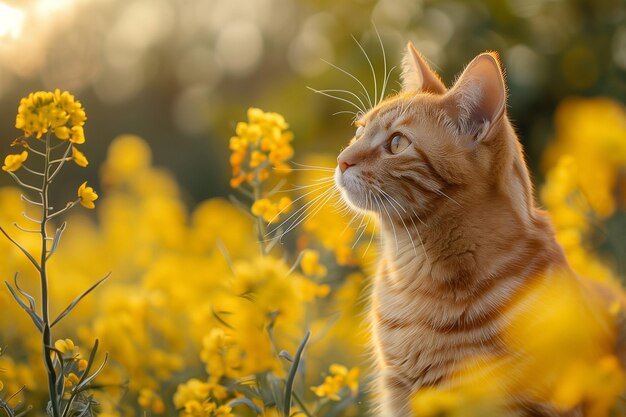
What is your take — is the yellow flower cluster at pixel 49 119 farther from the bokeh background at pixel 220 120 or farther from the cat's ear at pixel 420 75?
the cat's ear at pixel 420 75

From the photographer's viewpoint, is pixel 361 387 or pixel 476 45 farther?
pixel 476 45

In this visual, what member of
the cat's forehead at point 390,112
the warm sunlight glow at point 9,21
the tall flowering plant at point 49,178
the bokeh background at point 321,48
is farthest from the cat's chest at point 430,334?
the bokeh background at point 321,48

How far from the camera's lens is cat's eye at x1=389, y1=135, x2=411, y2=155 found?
1.83 metres

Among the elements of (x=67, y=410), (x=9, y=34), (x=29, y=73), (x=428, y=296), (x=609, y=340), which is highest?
(x=9, y=34)

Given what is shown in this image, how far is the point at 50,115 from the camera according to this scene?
141 centimetres

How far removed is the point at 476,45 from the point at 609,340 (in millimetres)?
3767

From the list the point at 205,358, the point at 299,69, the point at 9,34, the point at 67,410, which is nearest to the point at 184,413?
the point at 205,358

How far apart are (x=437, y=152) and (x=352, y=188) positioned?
0.78 ft

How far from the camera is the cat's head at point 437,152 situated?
1724mm

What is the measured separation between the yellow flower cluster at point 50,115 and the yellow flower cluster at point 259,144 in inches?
18.9

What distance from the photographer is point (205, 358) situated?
184 cm

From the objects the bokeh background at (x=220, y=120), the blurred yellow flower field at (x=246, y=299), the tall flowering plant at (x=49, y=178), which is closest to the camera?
the tall flowering plant at (x=49, y=178)

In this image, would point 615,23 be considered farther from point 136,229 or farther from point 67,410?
point 67,410

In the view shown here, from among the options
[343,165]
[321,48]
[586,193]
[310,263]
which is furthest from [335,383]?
[321,48]
